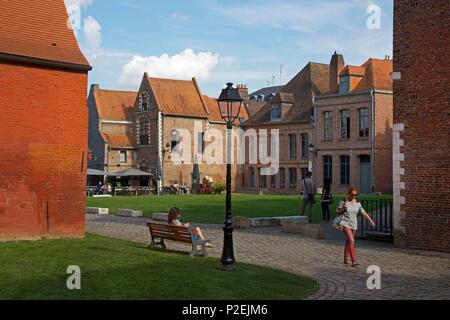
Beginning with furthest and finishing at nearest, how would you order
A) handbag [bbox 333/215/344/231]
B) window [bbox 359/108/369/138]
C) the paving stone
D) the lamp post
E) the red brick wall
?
1. window [bbox 359/108/369/138]
2. the paving stone
3. the red brick wall
4. handbag [bbox 333/215/344/231]
5. the lamp post

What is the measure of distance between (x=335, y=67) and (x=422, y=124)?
127ft

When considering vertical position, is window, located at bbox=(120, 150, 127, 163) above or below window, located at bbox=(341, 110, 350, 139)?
below

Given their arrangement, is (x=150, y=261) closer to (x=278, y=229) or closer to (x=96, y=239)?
(x=96, y=239)

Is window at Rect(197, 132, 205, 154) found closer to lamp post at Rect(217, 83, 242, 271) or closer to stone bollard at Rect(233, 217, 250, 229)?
stone bollard at Rect(233, 217, 250, 229)

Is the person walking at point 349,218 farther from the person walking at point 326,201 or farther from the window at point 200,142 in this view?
the window at point 200,142

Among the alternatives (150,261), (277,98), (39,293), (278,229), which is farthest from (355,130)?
(39,293)

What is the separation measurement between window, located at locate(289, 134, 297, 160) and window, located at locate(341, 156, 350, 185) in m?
7.22

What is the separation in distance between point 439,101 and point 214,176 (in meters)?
49.5

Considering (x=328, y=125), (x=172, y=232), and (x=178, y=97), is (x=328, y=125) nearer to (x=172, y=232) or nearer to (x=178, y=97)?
(x=178, y=97)

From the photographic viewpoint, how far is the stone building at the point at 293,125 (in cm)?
5684

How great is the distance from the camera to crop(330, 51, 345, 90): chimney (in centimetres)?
5394

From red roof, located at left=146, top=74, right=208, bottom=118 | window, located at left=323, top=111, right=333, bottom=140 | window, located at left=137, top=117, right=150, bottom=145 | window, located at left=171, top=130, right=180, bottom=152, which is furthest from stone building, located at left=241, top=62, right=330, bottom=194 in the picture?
window, located at left=137, top=117, right=150, bottom=145

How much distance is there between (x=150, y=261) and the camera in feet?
42.7

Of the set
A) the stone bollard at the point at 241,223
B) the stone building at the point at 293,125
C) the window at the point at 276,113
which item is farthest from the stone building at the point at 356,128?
the stone bollard at the point at 241,223
